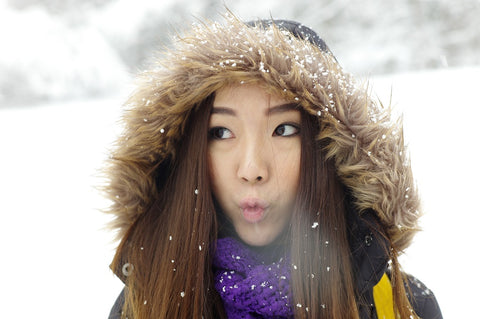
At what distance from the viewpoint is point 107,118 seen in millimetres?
5414

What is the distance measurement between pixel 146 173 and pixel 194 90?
30 cm

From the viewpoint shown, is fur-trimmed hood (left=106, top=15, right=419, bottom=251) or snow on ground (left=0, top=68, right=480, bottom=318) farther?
snow on ground (left=0, top=68, right=480, bottom=318)

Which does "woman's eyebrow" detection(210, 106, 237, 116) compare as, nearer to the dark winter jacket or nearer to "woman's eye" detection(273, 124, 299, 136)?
"woman's eye" detection(273, 124, 299, 136)

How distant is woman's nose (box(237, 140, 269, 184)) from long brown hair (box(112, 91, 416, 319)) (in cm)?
11

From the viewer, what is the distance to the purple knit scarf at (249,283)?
112 cm

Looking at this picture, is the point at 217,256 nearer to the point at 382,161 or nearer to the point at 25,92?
the point at 382,161

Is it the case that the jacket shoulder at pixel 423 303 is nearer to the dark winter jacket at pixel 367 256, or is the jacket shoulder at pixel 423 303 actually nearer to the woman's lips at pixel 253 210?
the dark winter jacket at pixel 367 256

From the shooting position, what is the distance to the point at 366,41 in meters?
8.21

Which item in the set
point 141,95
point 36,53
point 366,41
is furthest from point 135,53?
point 141,95

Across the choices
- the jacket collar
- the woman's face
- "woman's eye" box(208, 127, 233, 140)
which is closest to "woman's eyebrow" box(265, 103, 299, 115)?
the woman's face

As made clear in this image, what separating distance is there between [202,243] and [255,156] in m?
0.30

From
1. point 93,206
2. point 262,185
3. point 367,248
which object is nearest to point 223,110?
point 262,185

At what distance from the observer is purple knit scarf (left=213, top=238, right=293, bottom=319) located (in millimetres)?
1121

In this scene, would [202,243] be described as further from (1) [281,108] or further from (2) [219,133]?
(1) [281,108]
